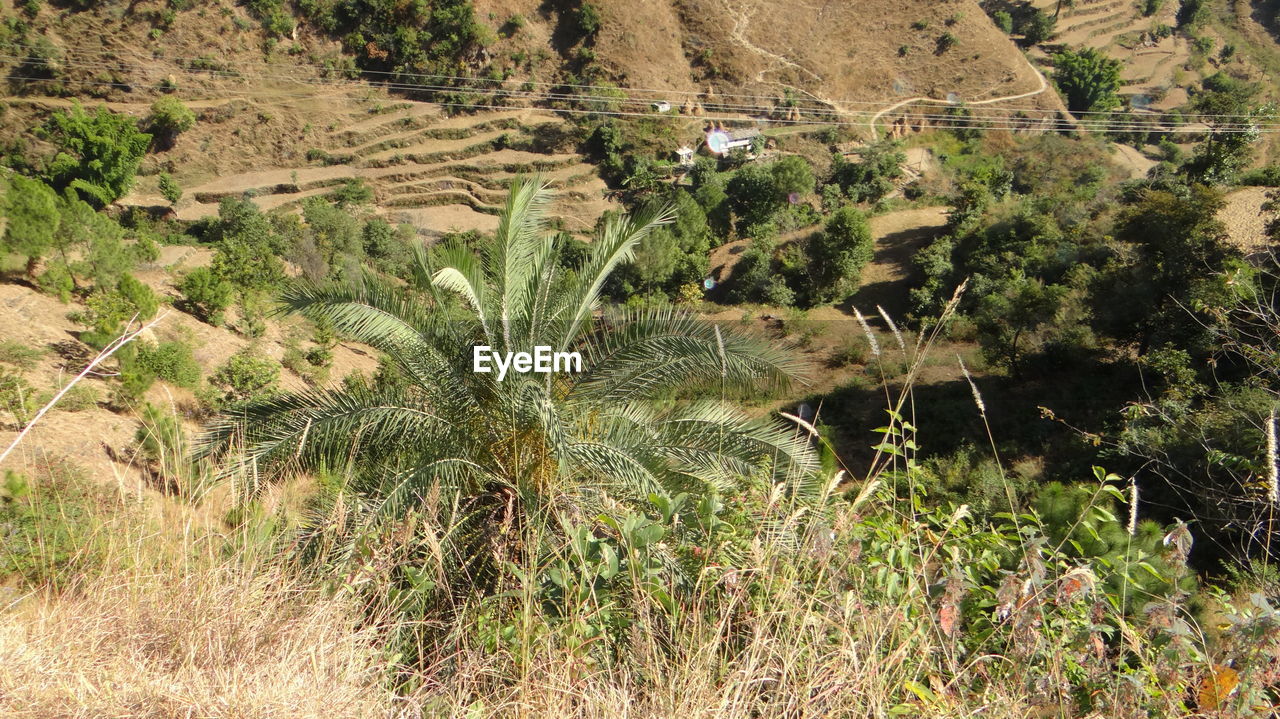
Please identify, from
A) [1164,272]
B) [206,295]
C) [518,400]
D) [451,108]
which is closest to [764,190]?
[1164,272]

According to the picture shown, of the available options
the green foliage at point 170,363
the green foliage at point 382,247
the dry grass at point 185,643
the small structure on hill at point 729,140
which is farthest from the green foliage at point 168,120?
the dry grass at point 185,643

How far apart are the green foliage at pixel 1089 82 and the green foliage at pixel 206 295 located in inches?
1826

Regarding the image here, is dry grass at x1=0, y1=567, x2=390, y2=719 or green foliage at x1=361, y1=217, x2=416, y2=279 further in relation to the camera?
green foliage at x1=361, y1=217, x2=416, y2=279

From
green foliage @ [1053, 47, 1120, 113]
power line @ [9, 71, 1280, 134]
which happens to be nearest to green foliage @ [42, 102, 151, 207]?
power line @ [9, 71, 1280, 134]

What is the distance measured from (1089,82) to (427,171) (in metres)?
39.1

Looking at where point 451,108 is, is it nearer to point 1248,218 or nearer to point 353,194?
point 353,194

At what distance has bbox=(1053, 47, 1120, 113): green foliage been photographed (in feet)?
134

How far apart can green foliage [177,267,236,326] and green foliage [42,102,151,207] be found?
16890mm

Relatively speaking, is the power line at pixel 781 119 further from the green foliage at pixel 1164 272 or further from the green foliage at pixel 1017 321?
the green foliage at pixel 1164 272

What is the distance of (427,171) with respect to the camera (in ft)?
103

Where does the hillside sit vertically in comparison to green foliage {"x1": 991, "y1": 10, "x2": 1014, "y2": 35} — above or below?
below

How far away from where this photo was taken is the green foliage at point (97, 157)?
25.2m

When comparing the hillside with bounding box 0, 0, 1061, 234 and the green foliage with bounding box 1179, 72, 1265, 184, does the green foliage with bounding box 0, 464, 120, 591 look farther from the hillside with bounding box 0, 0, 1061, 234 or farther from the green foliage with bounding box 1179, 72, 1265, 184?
the hillside with bounding box 0, 0, 1061, 234

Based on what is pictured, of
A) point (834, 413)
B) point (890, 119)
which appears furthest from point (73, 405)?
point (890, 119)
